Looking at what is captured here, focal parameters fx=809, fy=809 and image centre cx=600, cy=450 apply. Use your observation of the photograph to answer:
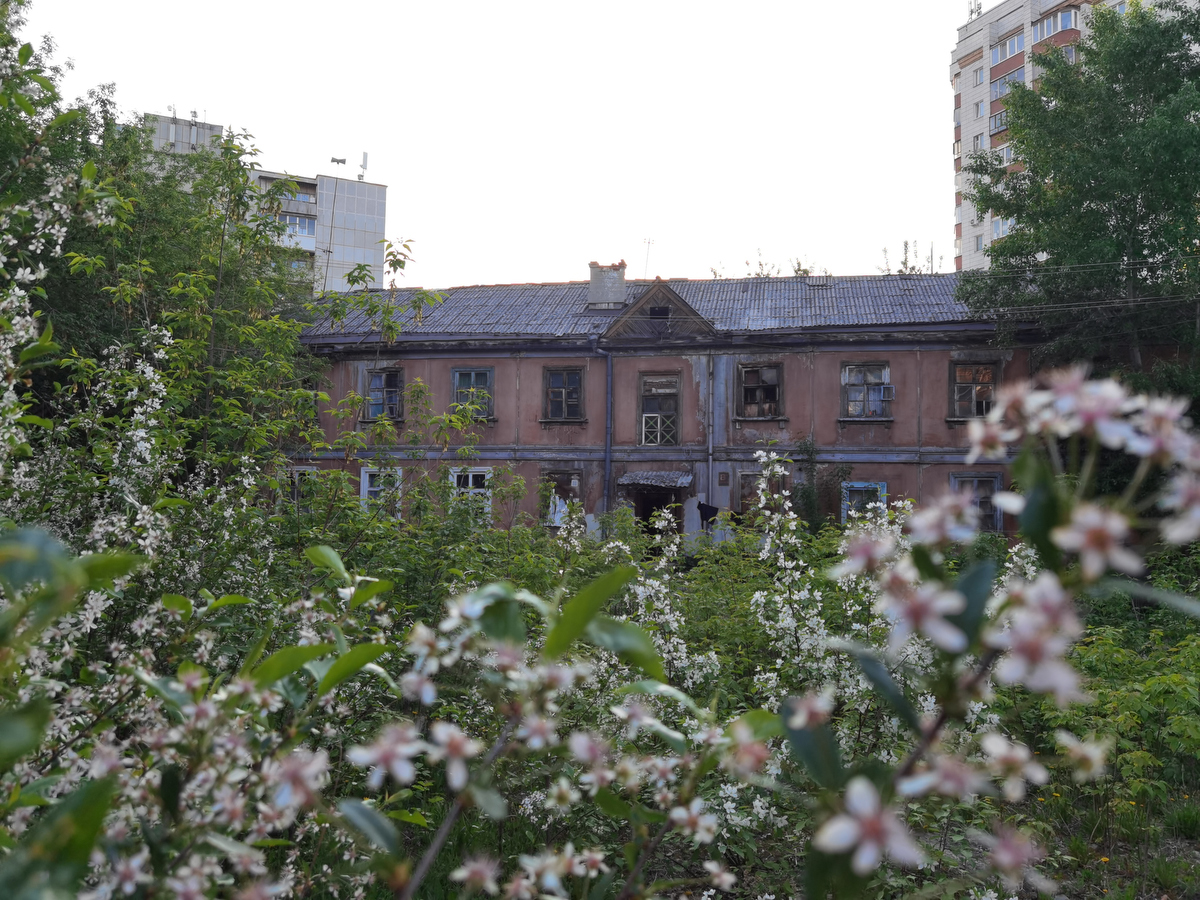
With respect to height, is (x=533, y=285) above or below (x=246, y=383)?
above

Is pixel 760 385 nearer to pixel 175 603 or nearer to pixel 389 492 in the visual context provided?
pixel 389 492

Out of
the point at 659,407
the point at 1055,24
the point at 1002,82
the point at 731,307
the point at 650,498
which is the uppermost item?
the point at 1055,24

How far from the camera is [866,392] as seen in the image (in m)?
20.0

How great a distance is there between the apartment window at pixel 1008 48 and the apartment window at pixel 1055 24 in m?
0.89

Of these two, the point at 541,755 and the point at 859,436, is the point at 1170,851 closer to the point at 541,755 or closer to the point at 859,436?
the point at 541,755

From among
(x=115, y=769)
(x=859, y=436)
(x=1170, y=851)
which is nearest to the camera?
(x=115, y=769)

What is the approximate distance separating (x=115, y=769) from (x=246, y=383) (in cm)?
515

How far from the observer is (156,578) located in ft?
13.3

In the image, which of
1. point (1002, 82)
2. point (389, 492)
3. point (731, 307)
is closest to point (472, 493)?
point (389, 492)

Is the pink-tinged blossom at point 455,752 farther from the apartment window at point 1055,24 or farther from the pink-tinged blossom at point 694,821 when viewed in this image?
the apartment window at point 1055,24

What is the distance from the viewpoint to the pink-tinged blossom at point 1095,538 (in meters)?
0.63

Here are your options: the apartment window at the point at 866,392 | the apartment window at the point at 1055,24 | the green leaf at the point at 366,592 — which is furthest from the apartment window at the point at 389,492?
the apartment window at the point at 1055,24

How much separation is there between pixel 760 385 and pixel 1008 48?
3738cm

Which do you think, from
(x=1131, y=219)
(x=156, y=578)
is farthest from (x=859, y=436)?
(x=156, y=578)
